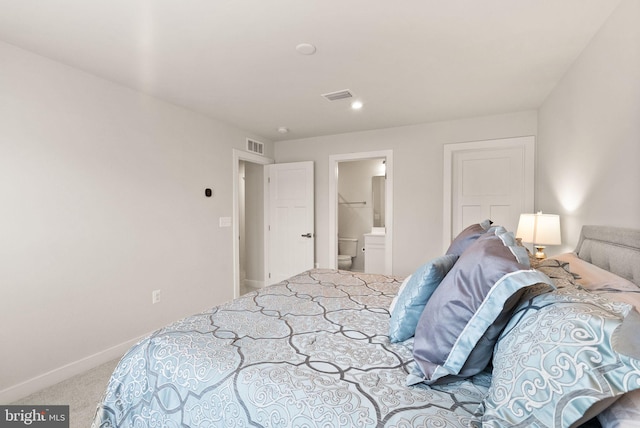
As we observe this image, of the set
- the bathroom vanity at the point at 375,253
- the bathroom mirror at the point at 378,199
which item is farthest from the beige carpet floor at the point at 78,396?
the bathroom mirror at the point at 378,199

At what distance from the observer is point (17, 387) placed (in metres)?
2.05

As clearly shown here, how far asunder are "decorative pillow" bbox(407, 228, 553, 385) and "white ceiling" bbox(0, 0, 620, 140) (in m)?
1.49

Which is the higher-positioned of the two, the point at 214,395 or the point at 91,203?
the point at 91,203

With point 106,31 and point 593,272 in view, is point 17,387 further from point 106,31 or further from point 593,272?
point 593,272

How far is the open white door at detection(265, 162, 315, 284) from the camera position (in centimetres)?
446

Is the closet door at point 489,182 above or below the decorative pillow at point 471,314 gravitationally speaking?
above

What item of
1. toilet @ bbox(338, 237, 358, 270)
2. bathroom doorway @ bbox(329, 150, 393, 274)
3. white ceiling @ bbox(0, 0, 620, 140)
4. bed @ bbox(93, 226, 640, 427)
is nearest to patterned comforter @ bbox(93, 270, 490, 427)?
bed @ bbox(93, 226, 640, 427)

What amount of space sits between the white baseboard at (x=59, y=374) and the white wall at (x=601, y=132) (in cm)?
377

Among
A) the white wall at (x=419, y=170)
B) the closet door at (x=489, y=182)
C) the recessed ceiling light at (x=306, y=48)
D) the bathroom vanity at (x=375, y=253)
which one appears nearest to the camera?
the recessed ceiling light at (x=306, y=48)

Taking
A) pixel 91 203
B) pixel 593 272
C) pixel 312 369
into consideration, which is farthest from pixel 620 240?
pixel 91 203

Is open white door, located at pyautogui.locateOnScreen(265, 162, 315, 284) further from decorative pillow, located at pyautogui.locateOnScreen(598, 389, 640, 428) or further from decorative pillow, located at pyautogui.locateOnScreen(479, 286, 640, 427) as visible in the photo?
decorative pillow, located at pyautogui.locateOnScreen(598, 389, 640, 428)

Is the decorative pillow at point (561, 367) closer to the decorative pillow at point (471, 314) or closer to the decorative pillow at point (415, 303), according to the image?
the decorative pillow at point (471, 314)

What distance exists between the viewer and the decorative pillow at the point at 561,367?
23.0 inches

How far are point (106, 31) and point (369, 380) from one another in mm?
2465
